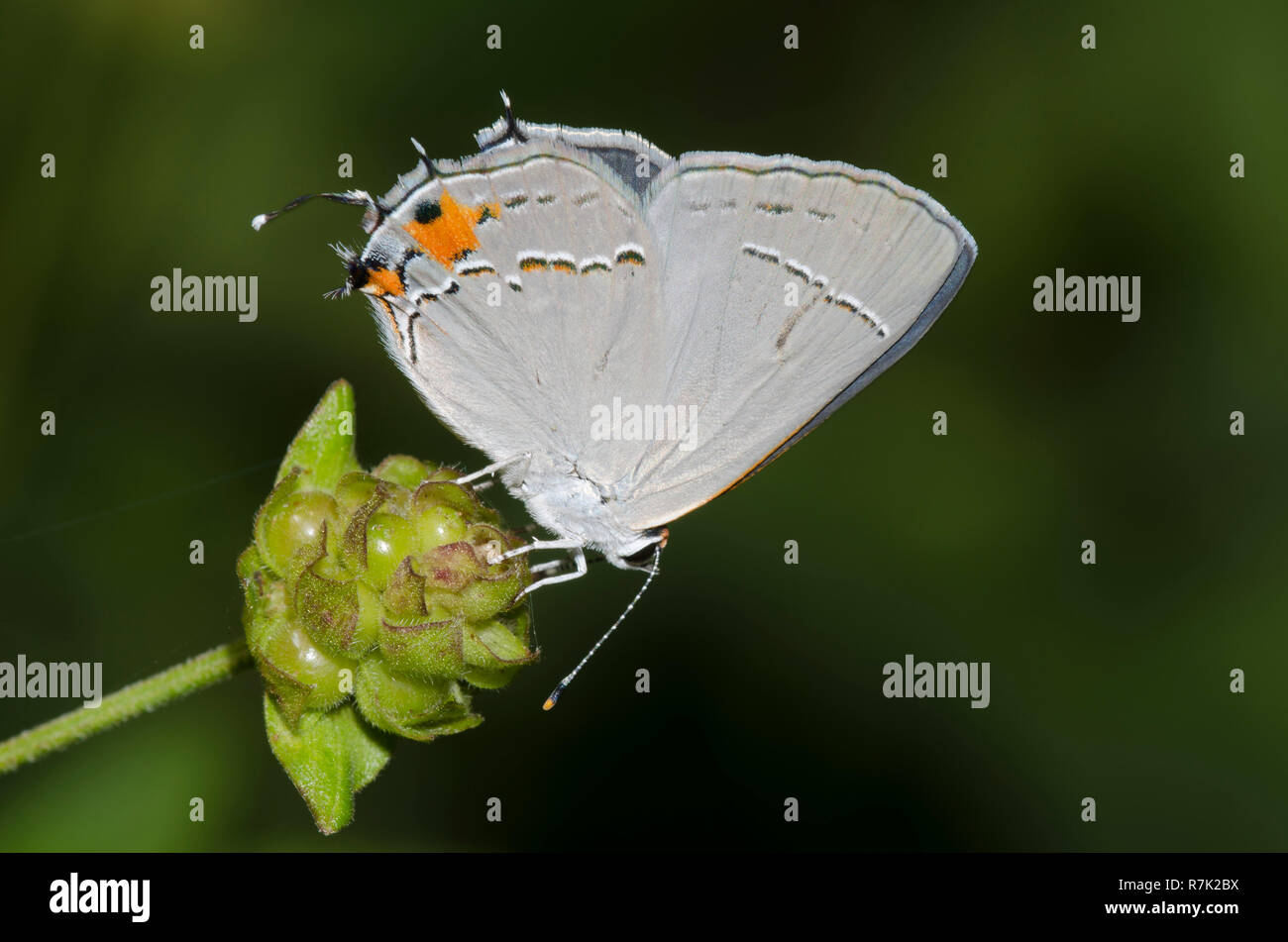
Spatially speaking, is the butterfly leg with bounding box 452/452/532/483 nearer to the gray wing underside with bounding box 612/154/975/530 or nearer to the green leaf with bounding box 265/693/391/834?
the gray wing underside with bounding box 612/154/975/530

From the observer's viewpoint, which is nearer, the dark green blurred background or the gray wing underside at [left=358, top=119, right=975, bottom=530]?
the gray wing underside at [left=358, top=119, right=975, bottom=530]

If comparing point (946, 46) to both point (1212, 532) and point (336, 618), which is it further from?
point (336, 618)

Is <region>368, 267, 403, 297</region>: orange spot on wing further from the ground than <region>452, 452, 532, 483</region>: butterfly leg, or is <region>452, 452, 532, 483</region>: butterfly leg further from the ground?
<region>368, 267, 403, 297</region>: orange spot on wing

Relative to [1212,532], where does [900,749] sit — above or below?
below

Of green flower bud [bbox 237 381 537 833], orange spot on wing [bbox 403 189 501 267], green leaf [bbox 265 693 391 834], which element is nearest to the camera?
green flower bud [bbox 237 381 537 833]

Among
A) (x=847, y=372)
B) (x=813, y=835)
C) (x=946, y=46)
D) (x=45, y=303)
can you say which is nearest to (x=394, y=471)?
(x=847, y=372)

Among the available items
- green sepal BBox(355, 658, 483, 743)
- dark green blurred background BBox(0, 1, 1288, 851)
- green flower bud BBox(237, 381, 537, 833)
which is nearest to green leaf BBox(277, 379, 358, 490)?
green flower bud BBox(237, 381, 537, 833)
